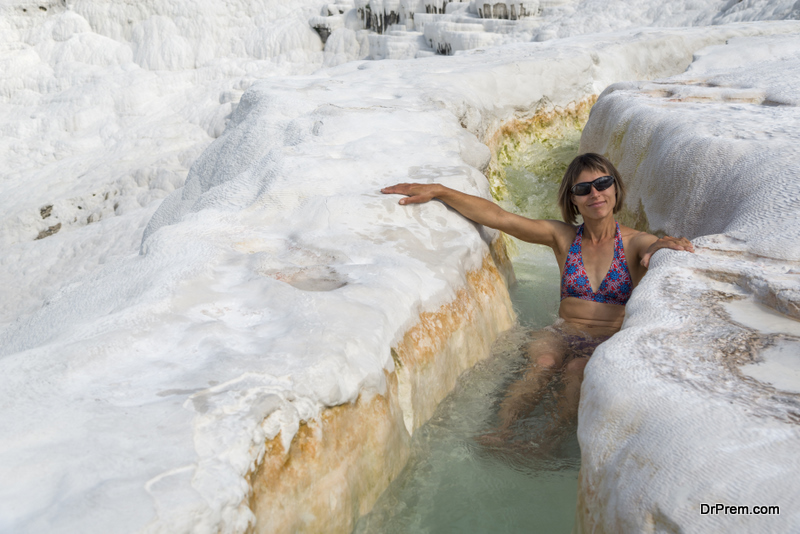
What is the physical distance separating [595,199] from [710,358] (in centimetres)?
116

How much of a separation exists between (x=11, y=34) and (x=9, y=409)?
13.7 m

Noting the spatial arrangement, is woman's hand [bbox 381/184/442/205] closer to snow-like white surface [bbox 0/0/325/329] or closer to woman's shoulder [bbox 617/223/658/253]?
woman's shoulder [bbox 617/223/658/253]

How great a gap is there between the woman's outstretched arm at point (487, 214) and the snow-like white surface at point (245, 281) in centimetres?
6

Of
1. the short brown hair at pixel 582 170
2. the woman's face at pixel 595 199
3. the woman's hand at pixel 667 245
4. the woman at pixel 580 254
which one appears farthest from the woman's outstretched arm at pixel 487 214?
the woman's hand at pixel 667 245

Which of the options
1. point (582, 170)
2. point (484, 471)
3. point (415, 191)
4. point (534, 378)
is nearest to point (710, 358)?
point (484, 471)

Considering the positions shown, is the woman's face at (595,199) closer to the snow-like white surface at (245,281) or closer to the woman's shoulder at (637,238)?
the woman's shoulder at (637,238)

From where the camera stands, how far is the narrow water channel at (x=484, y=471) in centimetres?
188

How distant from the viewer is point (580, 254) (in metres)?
2.87

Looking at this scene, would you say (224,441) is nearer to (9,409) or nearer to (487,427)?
(9,409)

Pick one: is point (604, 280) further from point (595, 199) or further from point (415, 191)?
point (415, 191)

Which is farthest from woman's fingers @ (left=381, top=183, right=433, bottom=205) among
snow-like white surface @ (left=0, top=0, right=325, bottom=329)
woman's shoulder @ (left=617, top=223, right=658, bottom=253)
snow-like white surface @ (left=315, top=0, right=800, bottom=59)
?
snow-like white surface @ (left=315, top=0, right=800, bottom=59)

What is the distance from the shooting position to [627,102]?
14.1ft

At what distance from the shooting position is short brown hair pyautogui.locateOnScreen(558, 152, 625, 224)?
271 centimetres

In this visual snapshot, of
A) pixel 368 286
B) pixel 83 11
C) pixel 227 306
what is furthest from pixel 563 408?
pixel 83 11
